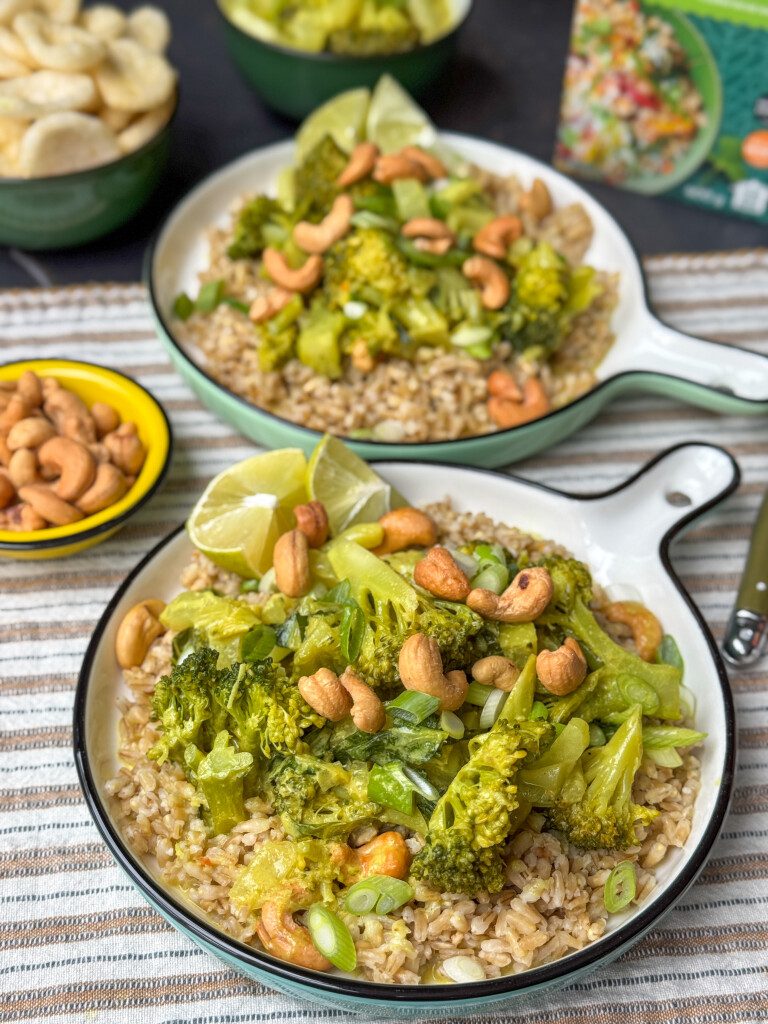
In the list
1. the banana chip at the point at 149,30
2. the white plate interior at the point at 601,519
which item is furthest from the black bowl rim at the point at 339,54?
the white plate interior at the point at 601,519

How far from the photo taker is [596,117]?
3.37 m

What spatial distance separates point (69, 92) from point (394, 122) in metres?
0.97

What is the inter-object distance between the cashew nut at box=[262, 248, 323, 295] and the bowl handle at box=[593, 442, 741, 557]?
3.30 ft

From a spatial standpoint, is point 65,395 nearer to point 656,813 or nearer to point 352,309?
point 352,309

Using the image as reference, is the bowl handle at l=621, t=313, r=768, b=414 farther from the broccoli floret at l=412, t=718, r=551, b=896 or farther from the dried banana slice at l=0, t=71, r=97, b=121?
the dried banana slice at l=0, t=71, r=97, b=121

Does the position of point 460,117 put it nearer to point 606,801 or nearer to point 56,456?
point 56,456

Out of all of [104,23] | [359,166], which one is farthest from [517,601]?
[104,23]

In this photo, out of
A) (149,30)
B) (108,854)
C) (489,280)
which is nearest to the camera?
(108,854)

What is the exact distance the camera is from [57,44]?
118 inches

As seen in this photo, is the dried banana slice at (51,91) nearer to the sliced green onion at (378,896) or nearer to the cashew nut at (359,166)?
the cashew nut at (359,166)

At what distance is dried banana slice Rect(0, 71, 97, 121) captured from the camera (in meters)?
2.91

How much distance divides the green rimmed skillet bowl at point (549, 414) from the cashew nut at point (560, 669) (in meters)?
0.75

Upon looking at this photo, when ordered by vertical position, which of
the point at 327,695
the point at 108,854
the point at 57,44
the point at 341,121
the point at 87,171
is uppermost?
the point at 57,44

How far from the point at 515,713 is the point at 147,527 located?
3.84ft
